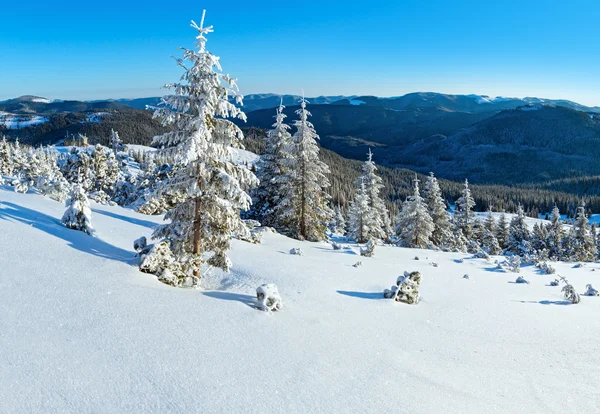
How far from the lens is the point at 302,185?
86.5ft

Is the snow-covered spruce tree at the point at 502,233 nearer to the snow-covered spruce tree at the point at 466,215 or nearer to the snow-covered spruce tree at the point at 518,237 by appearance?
the snow-covered spruce tree at the point at 518,237

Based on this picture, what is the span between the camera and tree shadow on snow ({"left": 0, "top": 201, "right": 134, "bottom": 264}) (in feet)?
34.3

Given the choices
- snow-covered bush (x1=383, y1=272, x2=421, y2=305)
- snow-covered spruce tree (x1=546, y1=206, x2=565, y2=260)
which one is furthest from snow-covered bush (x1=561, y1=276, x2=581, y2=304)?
snow-covered spruce tree (x1=546, y1=206, x2=565, y2=260)

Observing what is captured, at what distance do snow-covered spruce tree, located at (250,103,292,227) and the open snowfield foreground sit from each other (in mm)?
14747

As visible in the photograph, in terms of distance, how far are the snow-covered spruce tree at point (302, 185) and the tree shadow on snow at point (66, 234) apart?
1538cm

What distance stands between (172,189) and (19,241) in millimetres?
4233

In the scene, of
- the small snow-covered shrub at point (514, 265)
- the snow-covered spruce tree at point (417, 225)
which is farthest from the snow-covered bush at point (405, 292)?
the snow-covered spruce tree at point (417, 225)

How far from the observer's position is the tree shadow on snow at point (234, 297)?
29.4 ft

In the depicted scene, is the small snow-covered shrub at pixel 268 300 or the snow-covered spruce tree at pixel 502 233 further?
the snow-covered spruce tree at pixel 502 233

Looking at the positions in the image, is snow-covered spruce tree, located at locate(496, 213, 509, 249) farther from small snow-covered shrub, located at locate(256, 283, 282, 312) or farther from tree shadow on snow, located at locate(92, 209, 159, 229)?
small snow-covered shrub, located at locate(256, 283, 282, 312)

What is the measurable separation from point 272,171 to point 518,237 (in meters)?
48.6

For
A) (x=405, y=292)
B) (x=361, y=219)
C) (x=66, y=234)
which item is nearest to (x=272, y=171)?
(x=361, y=219)

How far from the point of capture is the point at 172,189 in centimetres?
1112

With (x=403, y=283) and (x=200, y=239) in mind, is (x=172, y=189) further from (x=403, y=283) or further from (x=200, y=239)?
(x=403, y=283)
